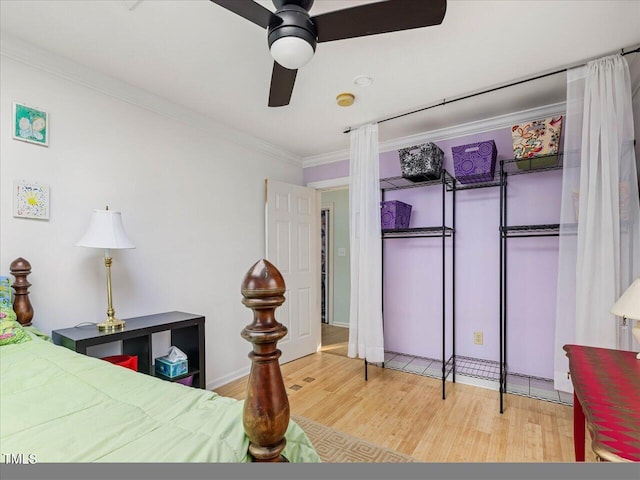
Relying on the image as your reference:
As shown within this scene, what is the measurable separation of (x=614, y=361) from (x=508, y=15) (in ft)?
5.64

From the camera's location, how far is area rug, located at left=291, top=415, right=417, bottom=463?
6.28 ft

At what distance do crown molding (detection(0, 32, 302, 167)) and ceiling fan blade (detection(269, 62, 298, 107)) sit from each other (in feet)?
3.79

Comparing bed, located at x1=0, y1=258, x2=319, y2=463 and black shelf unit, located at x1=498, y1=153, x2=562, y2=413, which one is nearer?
bed, located at x1=0, y1=258, x2=319, y2=463

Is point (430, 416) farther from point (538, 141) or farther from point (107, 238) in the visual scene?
point (107, 238)

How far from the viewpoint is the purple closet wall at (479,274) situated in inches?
108

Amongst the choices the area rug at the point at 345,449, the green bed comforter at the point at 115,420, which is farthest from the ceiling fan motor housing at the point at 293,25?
the area rug at the point at 345,449

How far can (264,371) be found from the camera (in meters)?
0.66

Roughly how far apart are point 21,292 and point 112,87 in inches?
58.3

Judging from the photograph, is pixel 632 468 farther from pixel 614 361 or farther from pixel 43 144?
pixel 43 144

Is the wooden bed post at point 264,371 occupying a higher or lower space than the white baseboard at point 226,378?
higher

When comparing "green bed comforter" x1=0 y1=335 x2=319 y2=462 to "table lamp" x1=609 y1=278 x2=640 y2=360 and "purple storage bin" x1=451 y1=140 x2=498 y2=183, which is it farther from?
"purple storage bin" x1=451 y1=140 x2=498 y2=183

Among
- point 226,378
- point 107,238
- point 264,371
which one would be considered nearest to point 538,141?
point 264,371

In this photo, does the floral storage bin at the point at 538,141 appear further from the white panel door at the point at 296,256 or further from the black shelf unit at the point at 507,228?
the white panel door at the point at 296,256

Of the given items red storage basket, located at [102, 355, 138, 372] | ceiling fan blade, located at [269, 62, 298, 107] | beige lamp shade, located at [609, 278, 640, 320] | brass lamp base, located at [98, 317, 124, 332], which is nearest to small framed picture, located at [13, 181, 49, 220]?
brass lamp base, located at [98, 317, 124, 332]
